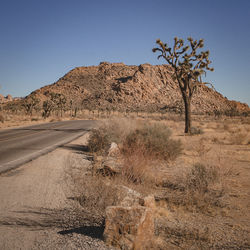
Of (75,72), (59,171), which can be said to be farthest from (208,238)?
(75,72)

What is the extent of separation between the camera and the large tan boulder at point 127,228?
9.64 ft

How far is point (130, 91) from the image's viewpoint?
361 feet

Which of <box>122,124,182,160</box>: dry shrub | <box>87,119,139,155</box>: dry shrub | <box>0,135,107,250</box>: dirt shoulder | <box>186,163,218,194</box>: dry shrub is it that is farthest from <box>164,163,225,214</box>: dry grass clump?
<box>87,119,139,155</box>: dry shrub

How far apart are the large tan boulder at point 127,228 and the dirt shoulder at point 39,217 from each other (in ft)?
0.67

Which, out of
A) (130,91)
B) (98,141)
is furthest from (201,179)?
(130,91)

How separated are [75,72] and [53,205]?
14105cm


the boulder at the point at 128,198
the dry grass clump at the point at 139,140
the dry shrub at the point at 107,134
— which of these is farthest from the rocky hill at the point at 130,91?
the boulder at the point at 128,198

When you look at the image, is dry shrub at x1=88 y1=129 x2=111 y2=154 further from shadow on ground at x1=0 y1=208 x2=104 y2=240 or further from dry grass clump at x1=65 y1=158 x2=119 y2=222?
shadow on ground at x1=0 y1=208 x2=104 y2=240

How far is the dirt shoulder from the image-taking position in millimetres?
3064

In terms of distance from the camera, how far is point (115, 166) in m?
5.61

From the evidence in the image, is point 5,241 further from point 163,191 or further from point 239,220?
point 239,220

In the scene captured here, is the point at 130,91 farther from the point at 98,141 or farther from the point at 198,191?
the point at 198,191

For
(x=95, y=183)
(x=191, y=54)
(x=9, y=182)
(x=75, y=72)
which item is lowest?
(x=9, y=182)

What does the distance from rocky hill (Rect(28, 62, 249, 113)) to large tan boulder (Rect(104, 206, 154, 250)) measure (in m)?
91.1
